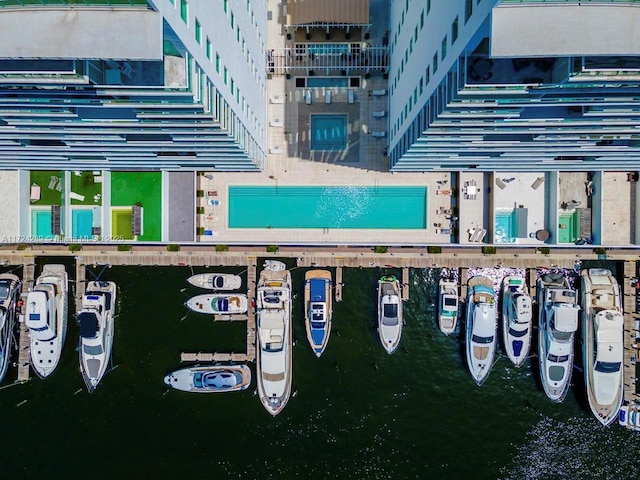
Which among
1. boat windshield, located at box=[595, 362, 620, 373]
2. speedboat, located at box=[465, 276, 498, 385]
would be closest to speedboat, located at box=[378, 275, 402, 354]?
speedboat, located at box=[465, 276, 498, 385]

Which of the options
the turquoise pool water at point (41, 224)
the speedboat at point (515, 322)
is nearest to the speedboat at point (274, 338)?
the turquoise pool water at point (41, 224)

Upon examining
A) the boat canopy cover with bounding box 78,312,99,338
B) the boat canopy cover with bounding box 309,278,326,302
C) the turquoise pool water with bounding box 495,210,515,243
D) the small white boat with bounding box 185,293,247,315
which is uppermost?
the turquoise pool water with bounding box 495,210,515,243

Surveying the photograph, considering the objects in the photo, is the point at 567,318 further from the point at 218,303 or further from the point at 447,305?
the point at 218,303

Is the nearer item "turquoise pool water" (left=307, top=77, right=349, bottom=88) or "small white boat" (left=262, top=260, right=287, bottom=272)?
"turquoise pool water" (left=307, top=77, right=349, bottom=88)

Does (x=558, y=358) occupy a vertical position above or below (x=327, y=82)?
below

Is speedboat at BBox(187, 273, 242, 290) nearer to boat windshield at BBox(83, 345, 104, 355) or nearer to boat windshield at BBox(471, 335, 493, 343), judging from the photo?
boat windshield at BBox(83, 345, 104, 355)

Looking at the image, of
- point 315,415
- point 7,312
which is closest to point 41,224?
point 7,312

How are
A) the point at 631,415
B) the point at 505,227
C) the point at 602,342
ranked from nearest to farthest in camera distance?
the point at 602,342 → the point at 505,227 → the point at 631,415
